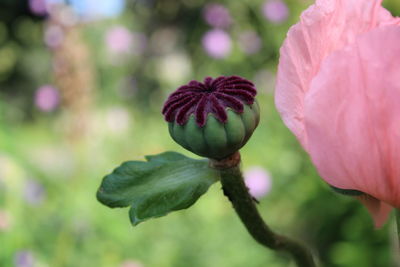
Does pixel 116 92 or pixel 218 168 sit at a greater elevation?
pixel 218 168

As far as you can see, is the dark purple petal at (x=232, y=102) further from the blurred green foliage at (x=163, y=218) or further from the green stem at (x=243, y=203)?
the blurred green foliage at (x=163, y=218)

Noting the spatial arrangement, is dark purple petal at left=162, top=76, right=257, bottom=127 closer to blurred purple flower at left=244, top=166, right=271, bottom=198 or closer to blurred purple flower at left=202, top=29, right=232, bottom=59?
blurred purple flower at left=244, top=166, right=271, bottom=198

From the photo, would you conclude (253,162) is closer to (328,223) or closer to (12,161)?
(328,223)

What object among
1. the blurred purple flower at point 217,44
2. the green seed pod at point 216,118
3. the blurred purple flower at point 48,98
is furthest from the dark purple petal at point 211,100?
the blurred purple flower at point 217,44

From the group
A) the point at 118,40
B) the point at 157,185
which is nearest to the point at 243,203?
the point at 157,185

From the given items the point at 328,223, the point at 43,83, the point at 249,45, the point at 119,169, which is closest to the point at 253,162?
the point at 328,223
